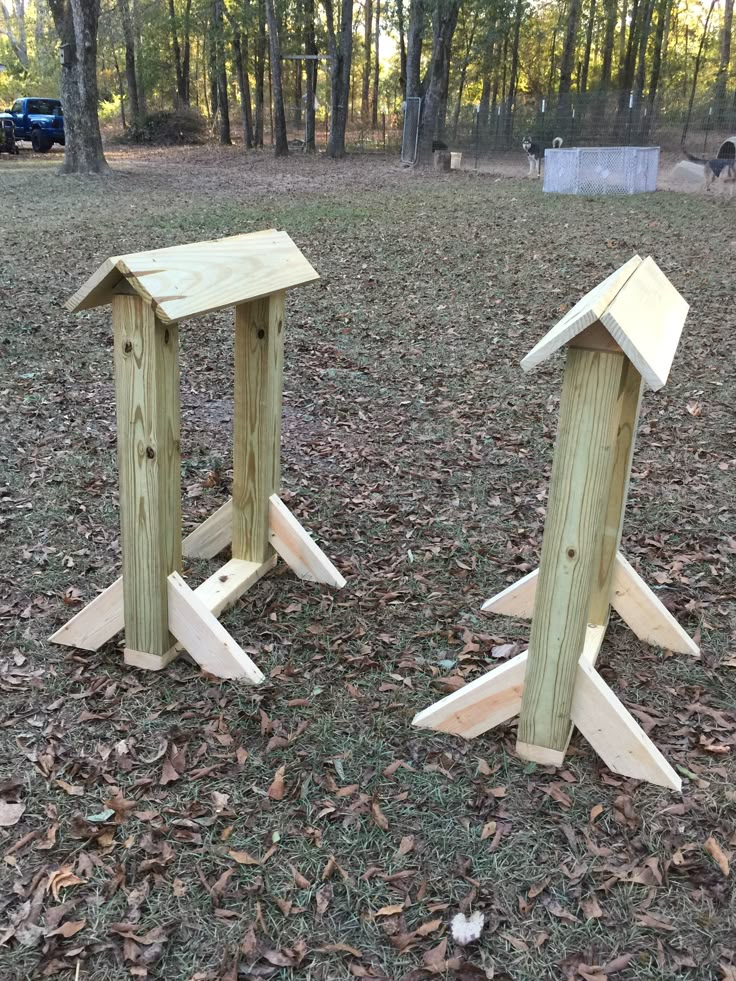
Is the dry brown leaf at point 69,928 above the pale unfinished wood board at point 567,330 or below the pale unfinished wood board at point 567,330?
below

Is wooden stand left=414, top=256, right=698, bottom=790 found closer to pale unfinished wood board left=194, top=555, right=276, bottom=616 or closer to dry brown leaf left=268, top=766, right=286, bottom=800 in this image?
dry brown leaf left=268, top=766, right=286, bottom=800

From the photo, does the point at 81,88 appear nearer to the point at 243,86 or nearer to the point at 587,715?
the point at 243,86

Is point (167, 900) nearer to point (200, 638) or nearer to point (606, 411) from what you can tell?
point (200, 638)

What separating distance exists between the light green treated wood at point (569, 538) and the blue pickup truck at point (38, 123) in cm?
3201

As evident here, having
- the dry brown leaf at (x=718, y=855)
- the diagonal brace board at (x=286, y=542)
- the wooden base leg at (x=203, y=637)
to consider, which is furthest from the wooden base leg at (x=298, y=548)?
the dry brown leaf at (x=718, y=855)

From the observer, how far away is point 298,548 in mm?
3951

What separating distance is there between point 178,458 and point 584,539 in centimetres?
150

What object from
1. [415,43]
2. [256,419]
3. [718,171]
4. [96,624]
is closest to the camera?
[96,624]

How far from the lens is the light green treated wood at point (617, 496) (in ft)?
10.1

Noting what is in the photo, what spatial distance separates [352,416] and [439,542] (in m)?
2.08

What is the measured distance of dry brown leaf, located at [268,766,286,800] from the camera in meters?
2.71

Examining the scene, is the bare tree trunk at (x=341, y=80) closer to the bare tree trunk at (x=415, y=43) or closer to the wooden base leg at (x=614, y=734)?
the bare tree trunk at (x=415, y=43)

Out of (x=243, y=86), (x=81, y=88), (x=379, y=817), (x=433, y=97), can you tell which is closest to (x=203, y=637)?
(x=379, y=817)

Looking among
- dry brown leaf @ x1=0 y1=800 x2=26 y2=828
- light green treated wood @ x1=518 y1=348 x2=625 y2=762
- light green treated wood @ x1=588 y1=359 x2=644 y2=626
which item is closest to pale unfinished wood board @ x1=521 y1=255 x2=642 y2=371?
light green treated wood @ x1=518 y1=348 x2=625 y2=762
